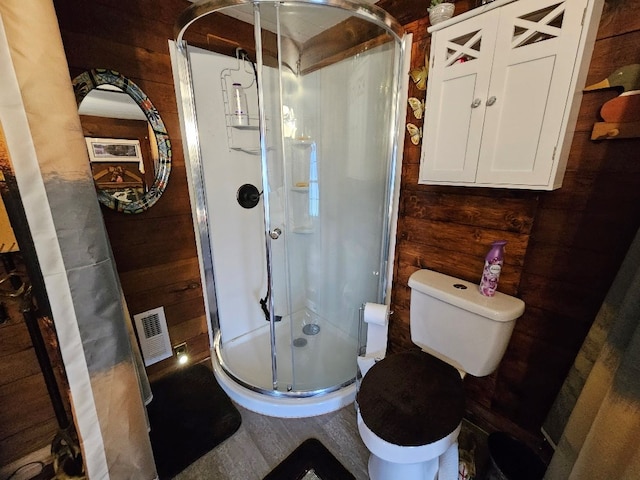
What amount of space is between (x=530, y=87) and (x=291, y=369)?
5.68ft

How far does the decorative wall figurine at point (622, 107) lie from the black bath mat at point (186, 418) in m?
1.98

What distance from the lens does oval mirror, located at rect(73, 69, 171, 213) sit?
1.21m

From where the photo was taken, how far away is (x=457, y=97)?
111cm

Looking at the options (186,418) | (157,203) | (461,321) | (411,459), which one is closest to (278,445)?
(186,418)

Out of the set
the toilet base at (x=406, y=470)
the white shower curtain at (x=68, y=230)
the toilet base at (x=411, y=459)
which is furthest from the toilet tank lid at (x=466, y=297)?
the white shower curtain at (x=68, y=230)

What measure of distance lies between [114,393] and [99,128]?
115 cm

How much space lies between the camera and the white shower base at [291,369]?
1.44 metres

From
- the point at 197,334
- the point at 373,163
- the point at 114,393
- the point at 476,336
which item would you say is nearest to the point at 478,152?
the point at 373,163

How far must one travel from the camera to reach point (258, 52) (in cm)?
132

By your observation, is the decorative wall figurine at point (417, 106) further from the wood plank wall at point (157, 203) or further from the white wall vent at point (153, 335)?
the white wall vent at point (153, 335)

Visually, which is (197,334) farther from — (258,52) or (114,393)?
(258,52)

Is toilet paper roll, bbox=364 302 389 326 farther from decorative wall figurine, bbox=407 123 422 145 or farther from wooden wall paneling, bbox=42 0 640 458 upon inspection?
decorative wall figurine, bbox=407 123 422 145

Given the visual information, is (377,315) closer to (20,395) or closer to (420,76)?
(420,76)

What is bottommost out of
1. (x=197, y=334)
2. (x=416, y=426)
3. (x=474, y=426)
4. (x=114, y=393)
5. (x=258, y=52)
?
(x=474, y=426)
